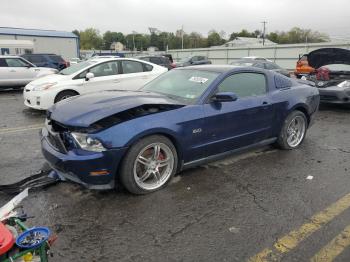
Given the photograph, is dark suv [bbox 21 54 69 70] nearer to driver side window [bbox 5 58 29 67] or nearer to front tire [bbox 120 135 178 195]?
driver side window [bbox 5 58 29 67]

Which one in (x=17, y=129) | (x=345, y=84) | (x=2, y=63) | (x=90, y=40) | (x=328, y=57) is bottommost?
(x=17, y=129)

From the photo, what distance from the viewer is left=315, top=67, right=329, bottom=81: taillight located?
32.0 ft

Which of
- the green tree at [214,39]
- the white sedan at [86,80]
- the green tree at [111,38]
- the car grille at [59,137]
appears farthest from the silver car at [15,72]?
the green tree at [111,38]

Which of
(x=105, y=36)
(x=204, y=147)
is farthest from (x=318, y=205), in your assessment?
(x=105, y=36)

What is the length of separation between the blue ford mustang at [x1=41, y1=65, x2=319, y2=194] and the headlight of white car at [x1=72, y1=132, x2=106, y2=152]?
0.01 metres

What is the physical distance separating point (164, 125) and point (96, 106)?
2.64 ft

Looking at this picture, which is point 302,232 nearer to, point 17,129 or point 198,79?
point 198,79

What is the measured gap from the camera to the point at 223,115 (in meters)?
4.46

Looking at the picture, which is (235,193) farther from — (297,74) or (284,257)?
(297,74)

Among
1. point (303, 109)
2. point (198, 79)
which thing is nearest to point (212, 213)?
point (198, 79)

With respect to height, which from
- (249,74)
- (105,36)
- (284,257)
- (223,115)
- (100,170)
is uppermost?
(105,36)

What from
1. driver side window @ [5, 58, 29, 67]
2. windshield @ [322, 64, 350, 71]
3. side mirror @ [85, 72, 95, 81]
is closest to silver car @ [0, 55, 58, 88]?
driver side window @ [5, 58, 29, 67]

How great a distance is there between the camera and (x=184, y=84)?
4.80 metres

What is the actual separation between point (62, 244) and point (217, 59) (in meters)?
41.3
